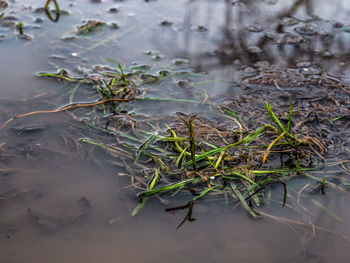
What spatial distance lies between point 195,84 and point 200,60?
36 cm

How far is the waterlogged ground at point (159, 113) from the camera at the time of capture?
5.34 feet

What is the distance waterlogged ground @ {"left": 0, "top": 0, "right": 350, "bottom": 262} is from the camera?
1628 millimetres

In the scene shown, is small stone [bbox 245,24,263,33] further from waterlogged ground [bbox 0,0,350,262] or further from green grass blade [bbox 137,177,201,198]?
green grass blade [bbox 137,177,201,198]

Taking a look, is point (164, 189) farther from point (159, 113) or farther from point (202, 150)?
point (159, 113)

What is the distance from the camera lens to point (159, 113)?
7.70 feet

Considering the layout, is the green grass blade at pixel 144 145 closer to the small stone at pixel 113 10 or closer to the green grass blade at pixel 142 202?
the green grass blade at pixel 142 202

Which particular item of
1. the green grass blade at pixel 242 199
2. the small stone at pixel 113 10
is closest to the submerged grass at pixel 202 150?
the green grass blade at pixel 242 199

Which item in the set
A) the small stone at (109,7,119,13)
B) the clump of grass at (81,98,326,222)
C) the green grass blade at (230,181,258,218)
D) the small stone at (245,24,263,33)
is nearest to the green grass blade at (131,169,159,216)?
the clump of grass at (81,98,326,222)

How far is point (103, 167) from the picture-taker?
6.37 ft

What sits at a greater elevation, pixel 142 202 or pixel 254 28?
pixel 254 28

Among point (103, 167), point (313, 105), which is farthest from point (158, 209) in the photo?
point (313, 105)

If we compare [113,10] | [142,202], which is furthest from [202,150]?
[113,10]

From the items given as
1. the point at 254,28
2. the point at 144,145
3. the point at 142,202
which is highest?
the point at 254,28

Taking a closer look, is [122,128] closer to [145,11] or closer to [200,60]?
[200,60]
